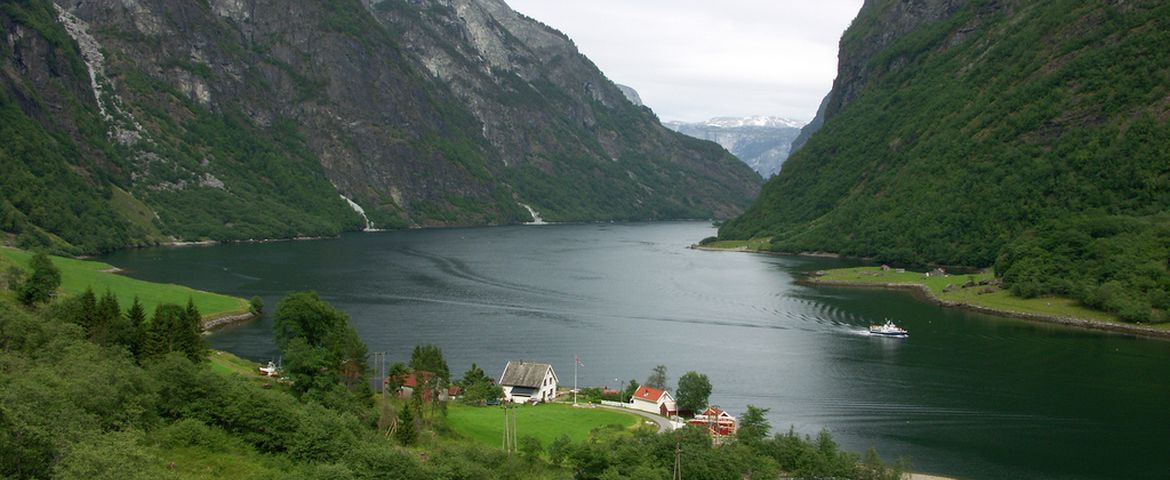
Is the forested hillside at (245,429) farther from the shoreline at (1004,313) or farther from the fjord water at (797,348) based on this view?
the shoreline at (1004,313)

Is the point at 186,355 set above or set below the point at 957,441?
above

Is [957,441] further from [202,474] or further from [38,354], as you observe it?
[38,354]

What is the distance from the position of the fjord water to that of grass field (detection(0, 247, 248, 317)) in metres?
4.89

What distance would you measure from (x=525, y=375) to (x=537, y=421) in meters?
8.03

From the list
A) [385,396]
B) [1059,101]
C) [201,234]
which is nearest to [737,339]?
[385,396]

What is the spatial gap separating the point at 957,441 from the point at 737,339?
108ft

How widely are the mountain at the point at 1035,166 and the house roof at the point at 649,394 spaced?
55.3 meters

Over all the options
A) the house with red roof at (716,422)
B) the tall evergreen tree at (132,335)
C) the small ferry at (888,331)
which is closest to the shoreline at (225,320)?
the tall evergreen tree at (132,335)

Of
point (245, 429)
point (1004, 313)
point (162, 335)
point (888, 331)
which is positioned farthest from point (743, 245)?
point (245, 429)

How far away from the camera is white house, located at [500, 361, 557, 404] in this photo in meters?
57.7

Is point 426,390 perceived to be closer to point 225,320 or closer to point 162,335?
point 162,335

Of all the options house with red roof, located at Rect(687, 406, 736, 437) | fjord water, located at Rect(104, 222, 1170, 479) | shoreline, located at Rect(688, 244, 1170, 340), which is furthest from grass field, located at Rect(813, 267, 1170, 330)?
house with red roof, located at Rect(687, 406, 736, 437)

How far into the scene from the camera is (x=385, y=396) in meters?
50.4

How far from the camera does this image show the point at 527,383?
58250 millimetres
